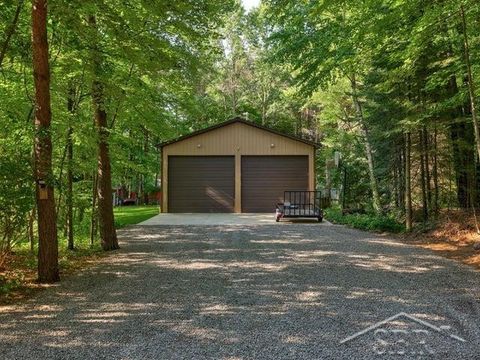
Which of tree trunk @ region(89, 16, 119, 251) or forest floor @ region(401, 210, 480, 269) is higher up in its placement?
tree trunk @ region(89, 16, 119, 251)

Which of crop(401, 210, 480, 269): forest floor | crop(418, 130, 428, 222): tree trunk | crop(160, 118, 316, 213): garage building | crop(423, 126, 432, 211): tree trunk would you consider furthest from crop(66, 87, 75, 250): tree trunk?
crop(160, 118, 316, 213): garage building

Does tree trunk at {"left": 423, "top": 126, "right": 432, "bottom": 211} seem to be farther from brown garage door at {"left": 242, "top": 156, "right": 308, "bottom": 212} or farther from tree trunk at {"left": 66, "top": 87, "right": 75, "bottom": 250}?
tree trunk at {"left": 66, "top": 87, "right": 75, "bottom": 250}

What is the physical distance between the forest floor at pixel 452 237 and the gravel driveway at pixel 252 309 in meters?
0.69

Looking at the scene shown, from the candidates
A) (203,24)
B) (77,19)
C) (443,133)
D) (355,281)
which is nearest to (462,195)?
(443,133)

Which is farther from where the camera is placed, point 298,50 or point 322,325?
point 298,50

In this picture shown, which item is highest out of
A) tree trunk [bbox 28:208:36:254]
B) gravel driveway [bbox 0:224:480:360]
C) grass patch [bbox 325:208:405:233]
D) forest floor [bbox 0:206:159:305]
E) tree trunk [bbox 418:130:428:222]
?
tree trunk [bbox 418:130:428:222]

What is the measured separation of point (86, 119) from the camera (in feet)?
27.6

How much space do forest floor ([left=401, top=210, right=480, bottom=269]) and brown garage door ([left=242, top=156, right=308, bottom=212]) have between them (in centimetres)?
724

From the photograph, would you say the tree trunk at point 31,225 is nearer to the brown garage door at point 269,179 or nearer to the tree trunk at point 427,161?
the tree trunk at point 427,161

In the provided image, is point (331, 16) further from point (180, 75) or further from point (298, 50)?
point (180, 75)

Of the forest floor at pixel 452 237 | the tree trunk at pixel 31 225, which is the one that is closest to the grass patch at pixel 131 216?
the tree trunk at pixel 31 225

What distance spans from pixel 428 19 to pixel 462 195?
604 centimetres

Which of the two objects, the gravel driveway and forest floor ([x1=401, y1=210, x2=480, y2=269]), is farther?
forest floor ([x1=401, y1=210, x2=480, y2=269])

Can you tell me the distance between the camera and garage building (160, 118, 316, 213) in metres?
17.5
